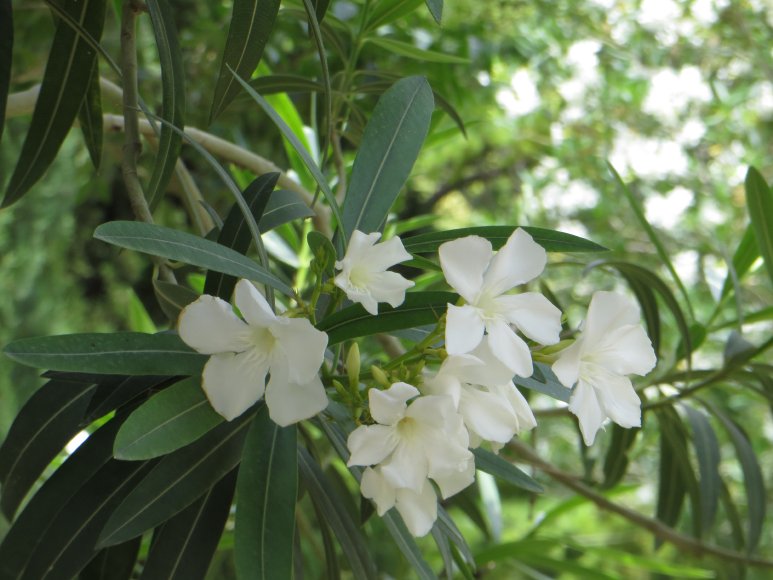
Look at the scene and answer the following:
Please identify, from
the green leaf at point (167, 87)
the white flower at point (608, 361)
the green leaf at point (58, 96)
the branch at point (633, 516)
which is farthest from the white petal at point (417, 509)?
the branch at point (633, 516)

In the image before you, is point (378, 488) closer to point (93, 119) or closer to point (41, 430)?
point (41, 430)

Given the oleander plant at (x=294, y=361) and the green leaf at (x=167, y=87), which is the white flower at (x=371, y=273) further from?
the green leaf at (x=167, y=87)

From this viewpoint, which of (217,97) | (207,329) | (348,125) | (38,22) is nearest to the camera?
(207,329)

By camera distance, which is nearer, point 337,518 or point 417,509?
point 417,509

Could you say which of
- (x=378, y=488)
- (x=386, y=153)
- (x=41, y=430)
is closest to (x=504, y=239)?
(x=386, y=153)

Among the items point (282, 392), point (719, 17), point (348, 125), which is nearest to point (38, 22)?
point (348, 125)

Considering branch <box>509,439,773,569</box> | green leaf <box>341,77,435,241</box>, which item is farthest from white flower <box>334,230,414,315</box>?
branch <box>509,439,773,569</box>

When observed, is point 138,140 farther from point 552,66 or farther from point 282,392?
point 552,66
